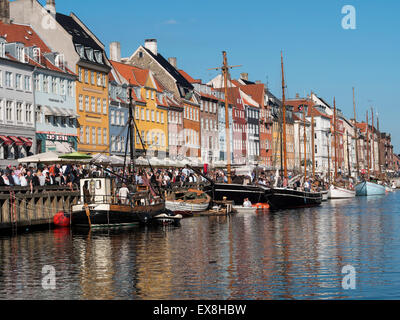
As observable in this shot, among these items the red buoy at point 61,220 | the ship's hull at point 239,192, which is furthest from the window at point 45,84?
the red buoy at point 61,220

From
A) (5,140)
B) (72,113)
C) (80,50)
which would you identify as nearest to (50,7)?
(80,50)

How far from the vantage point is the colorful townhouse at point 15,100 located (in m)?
68.2

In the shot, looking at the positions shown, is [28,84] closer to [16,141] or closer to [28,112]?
[28,112]

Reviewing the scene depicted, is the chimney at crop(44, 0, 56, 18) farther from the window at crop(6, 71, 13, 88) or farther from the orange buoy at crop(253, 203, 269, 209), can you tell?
the orange buoy at crop(253, 203, 269, 209)

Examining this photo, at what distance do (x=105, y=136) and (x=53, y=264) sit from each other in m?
59.2

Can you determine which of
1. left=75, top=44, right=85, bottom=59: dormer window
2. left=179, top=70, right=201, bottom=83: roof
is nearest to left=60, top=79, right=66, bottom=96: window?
left=75, top=44, right=85, bottom=59: dormer window

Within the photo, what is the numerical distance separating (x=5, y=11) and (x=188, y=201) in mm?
29299

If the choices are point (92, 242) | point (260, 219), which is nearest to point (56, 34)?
point (260, 219)

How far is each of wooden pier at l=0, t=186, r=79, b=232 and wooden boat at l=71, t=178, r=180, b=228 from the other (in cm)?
222

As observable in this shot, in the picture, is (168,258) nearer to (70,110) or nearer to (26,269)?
(26,269)

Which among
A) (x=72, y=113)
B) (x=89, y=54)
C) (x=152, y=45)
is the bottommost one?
(x=72, y=113)

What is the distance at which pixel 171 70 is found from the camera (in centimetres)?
11319

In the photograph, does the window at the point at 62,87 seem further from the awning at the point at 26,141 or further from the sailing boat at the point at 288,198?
the sailing boat at the point at 288,198

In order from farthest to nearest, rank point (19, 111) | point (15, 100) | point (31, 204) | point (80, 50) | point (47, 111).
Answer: point (80, 50), point (47, 111), point (19, 111), point (15, 100), point (31, 204)
